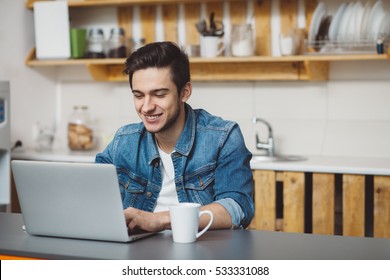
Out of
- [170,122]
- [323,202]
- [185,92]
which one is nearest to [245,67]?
[323,202]

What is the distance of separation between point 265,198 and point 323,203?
0.28 metres

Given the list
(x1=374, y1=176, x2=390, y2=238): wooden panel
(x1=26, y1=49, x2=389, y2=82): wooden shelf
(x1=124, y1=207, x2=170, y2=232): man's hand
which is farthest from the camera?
(x1=26, y1=49, x2=389, y2=82): wooden shelf

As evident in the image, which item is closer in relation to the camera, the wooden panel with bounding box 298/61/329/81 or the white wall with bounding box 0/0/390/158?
the wooden panel with bounding box 298/61/329/81

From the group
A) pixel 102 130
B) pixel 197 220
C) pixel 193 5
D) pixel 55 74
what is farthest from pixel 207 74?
pixel 197 220

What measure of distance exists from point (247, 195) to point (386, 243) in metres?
0.50

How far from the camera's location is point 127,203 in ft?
7.09

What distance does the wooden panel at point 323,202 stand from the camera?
315 cm

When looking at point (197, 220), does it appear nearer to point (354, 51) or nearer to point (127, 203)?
point (127, 203)

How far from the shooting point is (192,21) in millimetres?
3865

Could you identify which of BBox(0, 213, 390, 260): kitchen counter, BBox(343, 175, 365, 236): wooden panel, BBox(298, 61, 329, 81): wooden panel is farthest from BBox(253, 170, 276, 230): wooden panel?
BBox(0, 213, 390, 260): kitchen counter

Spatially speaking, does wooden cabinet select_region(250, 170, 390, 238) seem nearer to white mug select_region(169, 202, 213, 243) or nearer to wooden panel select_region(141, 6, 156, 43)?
wooden panel select_region(141, 6, 156, 43)

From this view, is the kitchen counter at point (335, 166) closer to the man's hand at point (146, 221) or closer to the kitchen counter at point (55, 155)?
the kitchen counter at point (55, 155)

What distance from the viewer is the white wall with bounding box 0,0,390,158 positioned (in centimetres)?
357

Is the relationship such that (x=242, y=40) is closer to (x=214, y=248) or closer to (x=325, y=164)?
(x=325, y=164)
